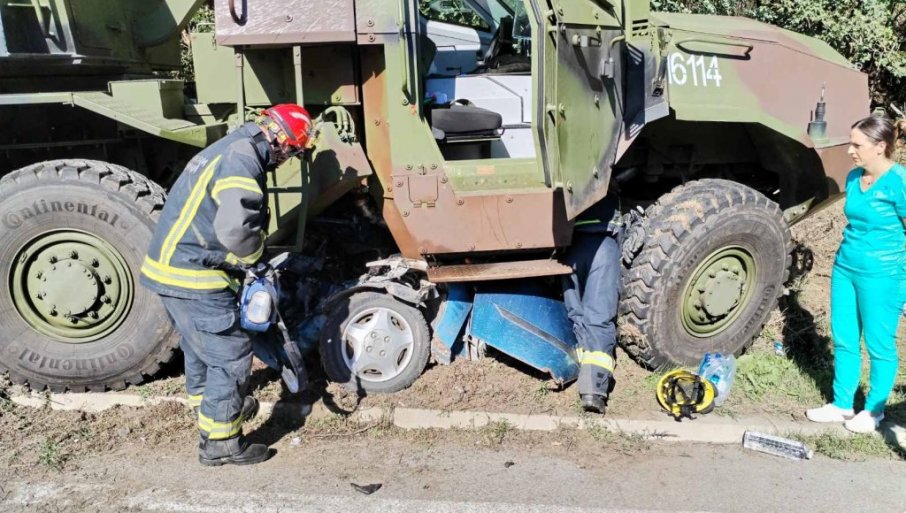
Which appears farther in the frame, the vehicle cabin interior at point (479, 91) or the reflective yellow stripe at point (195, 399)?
the vehicle cabin interior at point (479, 91)

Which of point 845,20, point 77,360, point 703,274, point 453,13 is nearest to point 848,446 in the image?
point 703,274

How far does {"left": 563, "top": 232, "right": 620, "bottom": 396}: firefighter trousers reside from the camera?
442 centimetres

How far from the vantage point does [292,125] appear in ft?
11.8

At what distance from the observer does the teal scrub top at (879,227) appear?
3.74 meters

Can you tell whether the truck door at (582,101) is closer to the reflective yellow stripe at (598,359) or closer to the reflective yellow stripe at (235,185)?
the reflective yellow stripe at (598,359)

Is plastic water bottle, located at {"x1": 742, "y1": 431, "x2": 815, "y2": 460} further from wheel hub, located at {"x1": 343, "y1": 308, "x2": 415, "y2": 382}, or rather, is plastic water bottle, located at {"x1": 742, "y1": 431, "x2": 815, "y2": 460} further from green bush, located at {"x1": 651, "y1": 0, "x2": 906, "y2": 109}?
green bush, located at {"x1": 651, "y1": 0, "x2": 906, "y2": 109}

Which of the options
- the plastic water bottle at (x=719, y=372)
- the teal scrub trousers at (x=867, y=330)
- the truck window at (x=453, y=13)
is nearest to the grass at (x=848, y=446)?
the teal scrub trousers at (x=867, y=330)

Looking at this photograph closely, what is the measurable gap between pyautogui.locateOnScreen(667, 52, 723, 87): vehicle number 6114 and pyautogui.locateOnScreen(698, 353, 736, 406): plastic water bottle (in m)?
1.69

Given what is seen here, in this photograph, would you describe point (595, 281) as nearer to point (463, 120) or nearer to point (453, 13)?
point (463, 120)

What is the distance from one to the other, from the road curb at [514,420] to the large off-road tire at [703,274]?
2.06ft

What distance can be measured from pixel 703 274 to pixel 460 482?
2153 millimetres

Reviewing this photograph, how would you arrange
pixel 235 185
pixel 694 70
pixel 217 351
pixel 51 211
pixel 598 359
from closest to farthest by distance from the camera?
1. pixel 235 185
2. pixel 217 351
3. pixel 51 211
4. pixel 598 359
5. pixel 694 70

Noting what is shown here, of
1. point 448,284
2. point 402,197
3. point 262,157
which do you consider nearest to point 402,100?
point 402,197

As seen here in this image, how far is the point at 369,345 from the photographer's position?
436 cm
